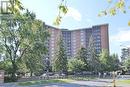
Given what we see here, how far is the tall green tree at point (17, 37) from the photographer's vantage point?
58969mm

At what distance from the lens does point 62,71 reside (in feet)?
317

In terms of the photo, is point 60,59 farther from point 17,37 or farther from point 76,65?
point 17,37

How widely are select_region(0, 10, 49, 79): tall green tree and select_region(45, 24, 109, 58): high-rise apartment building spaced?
324 ft

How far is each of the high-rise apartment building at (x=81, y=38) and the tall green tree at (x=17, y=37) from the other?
98.8m

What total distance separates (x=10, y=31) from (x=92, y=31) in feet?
368

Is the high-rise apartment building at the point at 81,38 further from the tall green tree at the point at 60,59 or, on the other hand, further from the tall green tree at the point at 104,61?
the tall green tree at the point at 60,59

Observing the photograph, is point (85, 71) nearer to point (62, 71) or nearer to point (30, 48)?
point (62, 71)

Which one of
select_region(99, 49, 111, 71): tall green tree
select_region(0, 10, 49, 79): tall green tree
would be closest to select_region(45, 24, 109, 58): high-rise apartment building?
select_region(99, 49, 111, 71): tall green tree

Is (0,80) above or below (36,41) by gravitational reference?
below

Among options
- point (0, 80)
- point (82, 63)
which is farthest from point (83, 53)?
point (0, 80)

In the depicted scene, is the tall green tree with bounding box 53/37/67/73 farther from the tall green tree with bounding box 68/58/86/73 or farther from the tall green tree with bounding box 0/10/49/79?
the tall green tree with bounding box 0/10/49/79

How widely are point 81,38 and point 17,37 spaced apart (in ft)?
359

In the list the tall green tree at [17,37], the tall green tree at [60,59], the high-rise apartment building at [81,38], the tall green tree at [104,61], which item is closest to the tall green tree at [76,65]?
the tall green tree at [60,59]

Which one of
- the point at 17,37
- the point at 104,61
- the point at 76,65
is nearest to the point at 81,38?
the point at 104,61
